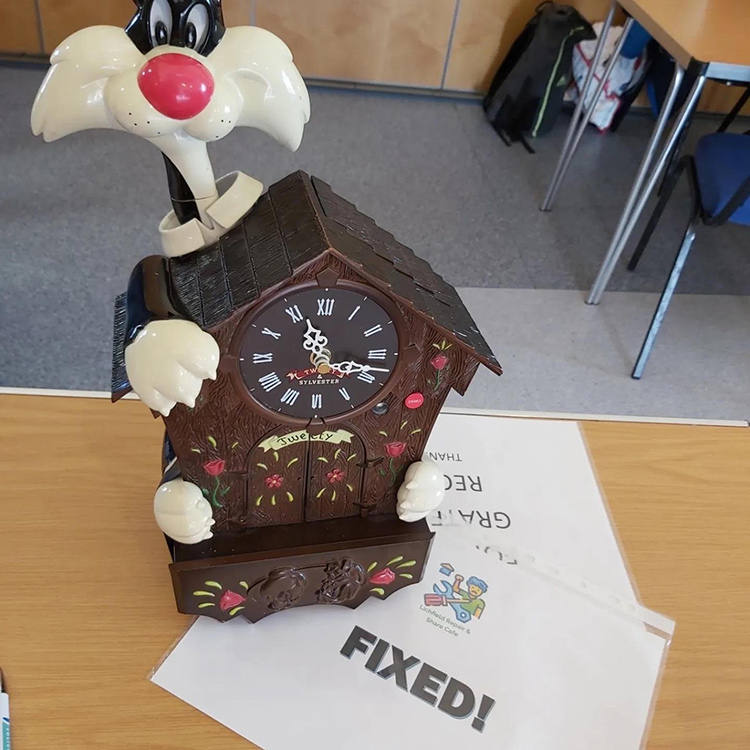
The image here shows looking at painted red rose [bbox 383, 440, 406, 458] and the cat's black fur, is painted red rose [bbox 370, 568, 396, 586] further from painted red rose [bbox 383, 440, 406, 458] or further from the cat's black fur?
the cat's black fur

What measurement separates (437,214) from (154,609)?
188 centimetres

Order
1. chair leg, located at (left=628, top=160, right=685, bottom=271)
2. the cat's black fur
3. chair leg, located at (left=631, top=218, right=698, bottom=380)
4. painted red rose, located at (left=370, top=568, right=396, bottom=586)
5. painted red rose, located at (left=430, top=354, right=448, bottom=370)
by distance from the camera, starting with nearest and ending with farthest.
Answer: the cat's black fur < painted red rose, located at (left=430, top=354, right=448, bottom=370) < painted red rose, located at (left=370, top=568, right=396, bottom=586) < chair leg, located at (left=631, top=218, right=698, bottom=380) < chair leg, located at (left=628, top=160, right=685, bottom=271)

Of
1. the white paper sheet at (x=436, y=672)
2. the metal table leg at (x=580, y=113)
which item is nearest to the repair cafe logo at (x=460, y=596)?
the white paper sheet at (x=436, y=672)

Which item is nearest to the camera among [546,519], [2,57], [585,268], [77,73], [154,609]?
[77,73]

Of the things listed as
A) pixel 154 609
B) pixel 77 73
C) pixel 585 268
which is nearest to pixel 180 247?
pixel 77 73

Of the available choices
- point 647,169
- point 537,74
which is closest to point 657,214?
point 647,169

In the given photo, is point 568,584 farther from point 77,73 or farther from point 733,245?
point 733,245

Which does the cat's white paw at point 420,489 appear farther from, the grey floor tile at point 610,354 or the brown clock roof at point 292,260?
the grey floor tile at point 610,354

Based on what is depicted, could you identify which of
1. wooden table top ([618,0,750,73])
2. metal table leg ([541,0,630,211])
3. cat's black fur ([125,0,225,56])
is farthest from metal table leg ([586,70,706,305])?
cat's black fur ([125,0,225,56])

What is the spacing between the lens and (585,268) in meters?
2.29

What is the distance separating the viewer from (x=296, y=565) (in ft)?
2.29

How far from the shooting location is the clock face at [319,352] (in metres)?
0.56

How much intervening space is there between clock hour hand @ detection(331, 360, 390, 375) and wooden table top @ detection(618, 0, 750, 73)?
4.50 ft

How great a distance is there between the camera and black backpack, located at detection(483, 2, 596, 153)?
105 inches
